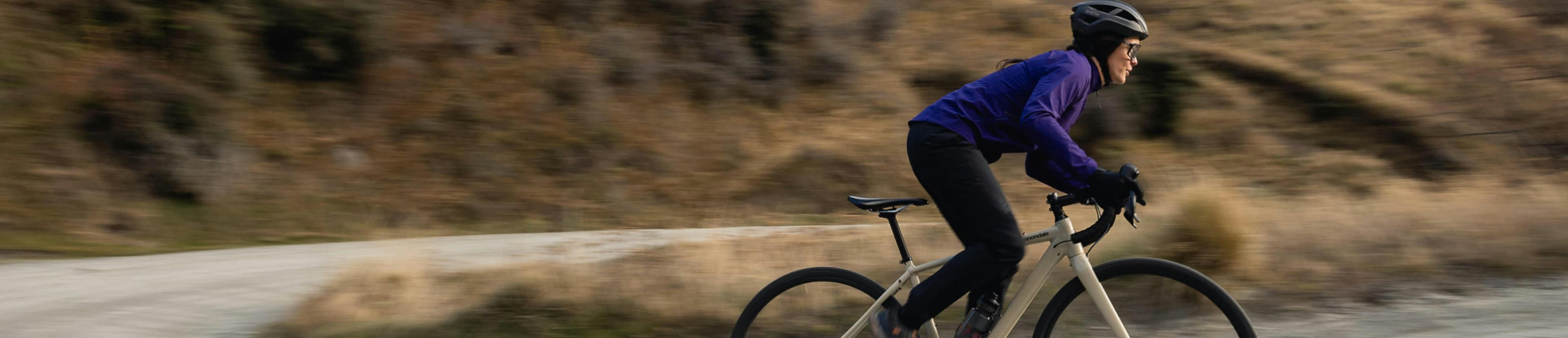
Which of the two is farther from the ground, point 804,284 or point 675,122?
point 804,284

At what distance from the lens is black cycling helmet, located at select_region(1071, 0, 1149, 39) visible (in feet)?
10.9

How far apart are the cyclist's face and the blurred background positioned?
2.85 meters

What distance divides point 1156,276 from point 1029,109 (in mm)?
667

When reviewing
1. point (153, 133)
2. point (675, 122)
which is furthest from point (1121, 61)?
point (153, 133)

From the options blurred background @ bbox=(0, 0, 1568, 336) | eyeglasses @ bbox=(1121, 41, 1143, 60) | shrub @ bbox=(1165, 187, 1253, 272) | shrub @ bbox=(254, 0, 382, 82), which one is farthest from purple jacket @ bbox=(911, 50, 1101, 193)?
shrub @ bbox=(254, 0, 382, 82)

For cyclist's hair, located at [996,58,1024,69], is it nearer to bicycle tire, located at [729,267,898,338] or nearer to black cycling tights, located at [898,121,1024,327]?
black cycling tights, located at [898,121,1024,327]

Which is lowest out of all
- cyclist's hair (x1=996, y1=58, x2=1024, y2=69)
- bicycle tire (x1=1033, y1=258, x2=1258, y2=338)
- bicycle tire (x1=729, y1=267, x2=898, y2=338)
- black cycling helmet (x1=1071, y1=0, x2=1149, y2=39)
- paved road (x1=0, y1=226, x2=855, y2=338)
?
paved road (x1=0, y1=226, x2=855, y2=338)

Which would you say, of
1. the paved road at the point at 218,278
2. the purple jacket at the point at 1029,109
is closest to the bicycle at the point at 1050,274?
the purple jacket at the point at 1029,109

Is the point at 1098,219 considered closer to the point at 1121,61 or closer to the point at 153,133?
the point at 1121,61

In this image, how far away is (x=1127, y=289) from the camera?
11.4 feet

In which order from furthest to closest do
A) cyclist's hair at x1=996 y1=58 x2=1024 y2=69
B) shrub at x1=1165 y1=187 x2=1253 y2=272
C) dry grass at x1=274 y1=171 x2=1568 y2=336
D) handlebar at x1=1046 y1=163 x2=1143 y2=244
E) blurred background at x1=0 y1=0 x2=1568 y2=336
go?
blurred background at x1=0 y1=0 x2=1568 y2=336, shrub at x1=1165 y1=187 x2=1253 y2=272, dry grass at x1=274 y1=171 x2=1568 y2=336, cyclist's hair at x1=996 y1=58 x2=1024 y2=69, handlebar at x1=1046 y1=163 x2=1143 y2=244

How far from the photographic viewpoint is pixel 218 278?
7.21m

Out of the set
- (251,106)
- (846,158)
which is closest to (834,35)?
(846,158)

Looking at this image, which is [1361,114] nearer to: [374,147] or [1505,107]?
[1505,107]
